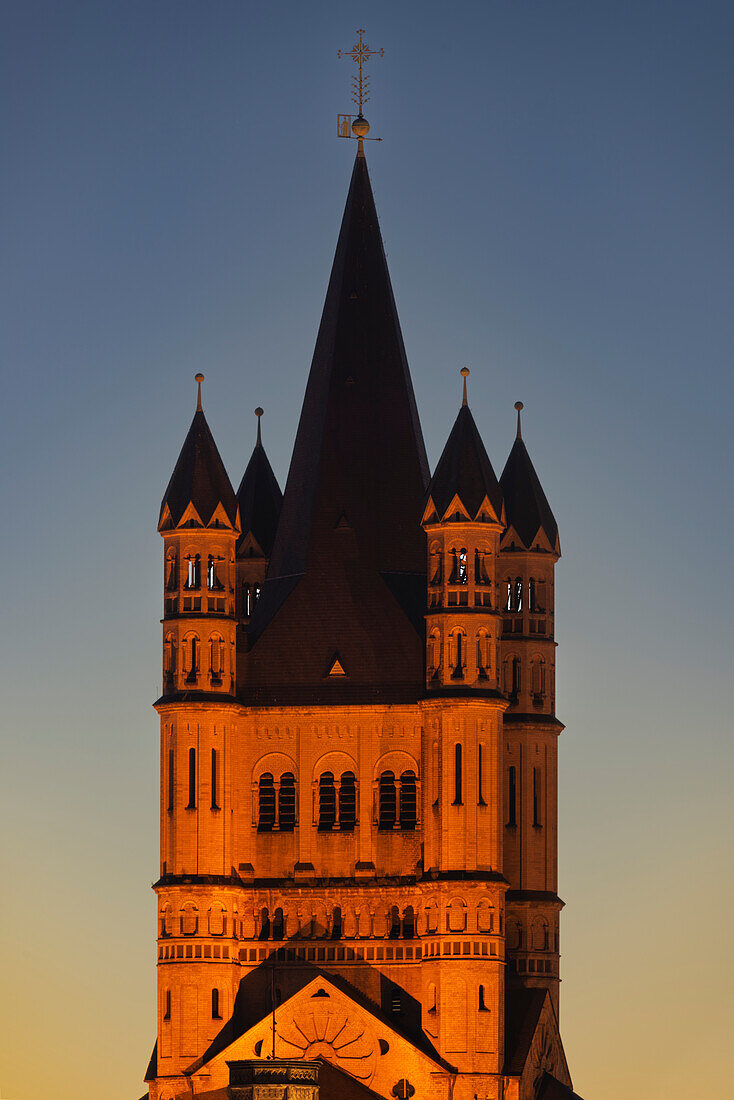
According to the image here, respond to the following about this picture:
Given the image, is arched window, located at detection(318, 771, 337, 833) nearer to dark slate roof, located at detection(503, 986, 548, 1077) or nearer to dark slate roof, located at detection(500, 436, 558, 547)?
dark slate roof, located at detection(503, 986, 548, 1077)

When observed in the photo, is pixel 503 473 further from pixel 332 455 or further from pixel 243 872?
pixel 243 872

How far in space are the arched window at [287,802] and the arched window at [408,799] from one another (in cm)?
301

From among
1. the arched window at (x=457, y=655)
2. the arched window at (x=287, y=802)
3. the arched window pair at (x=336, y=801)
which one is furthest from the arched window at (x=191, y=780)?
the arched window at (x=457, y=655)

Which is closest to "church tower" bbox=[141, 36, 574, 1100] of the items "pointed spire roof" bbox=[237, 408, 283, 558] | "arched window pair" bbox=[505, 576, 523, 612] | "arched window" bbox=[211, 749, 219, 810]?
"arched window" bbox=[211, 749, 219, 810]

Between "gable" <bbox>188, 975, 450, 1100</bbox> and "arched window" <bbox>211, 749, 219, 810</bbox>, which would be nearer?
"gable" <bbox>188, 975, 450, 1100</bbox>

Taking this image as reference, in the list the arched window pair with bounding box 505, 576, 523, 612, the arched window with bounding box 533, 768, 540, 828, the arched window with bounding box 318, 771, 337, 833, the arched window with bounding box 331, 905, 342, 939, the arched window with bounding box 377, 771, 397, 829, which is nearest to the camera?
the arched window with bounding box 331, 905, 342, 939

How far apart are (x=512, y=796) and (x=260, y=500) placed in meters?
12.0

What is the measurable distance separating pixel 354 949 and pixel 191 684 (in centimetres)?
841

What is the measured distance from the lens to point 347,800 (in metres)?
107

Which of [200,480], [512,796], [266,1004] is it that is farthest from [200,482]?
[266,1004]

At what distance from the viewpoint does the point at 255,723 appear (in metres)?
107

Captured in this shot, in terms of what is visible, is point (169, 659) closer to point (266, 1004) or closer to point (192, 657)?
point (192, 657)

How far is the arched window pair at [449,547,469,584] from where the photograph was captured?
105938 mm

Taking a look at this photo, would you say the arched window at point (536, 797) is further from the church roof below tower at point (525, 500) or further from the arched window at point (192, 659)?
the arched window at point (192, 659)
